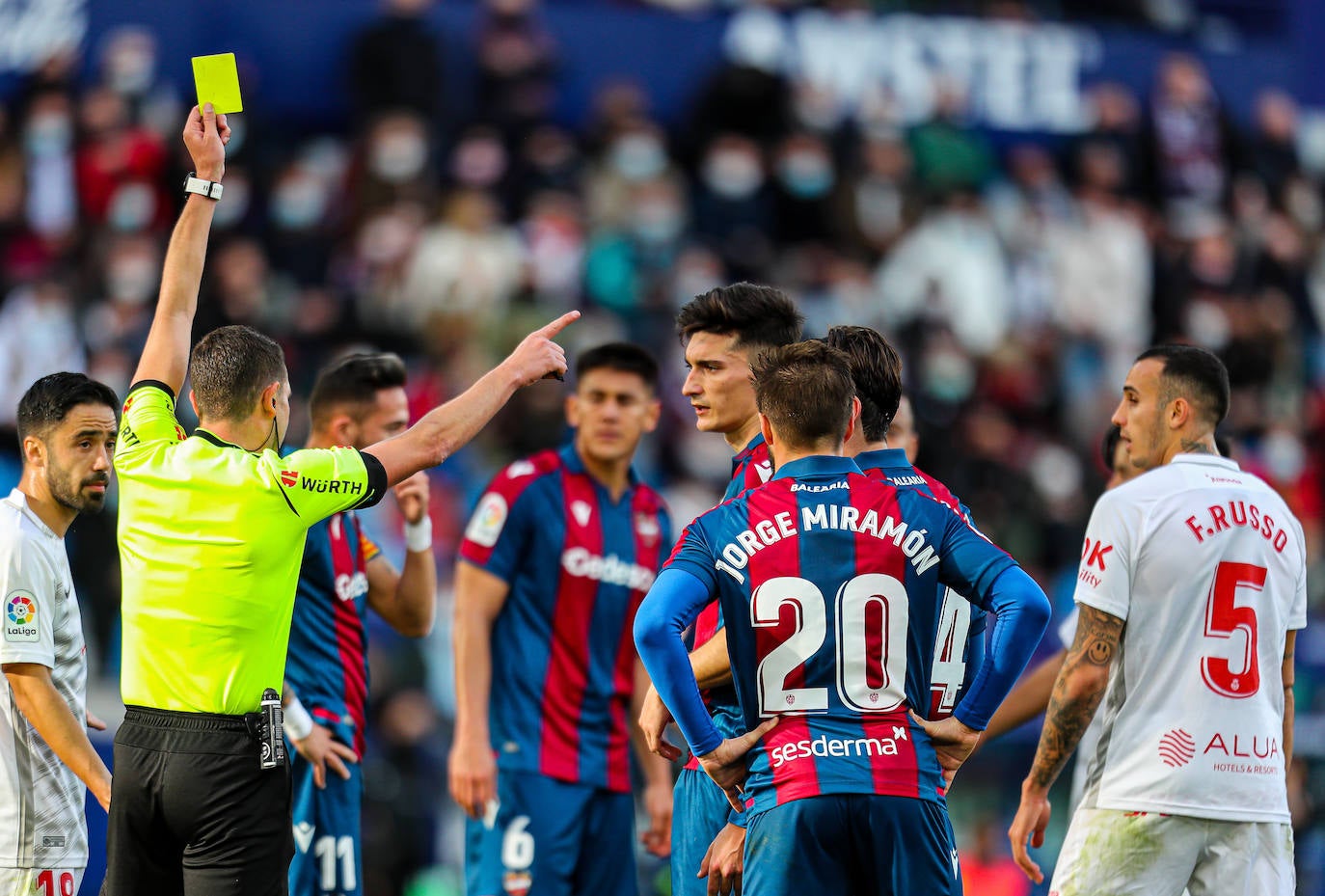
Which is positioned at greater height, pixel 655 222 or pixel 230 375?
pixel 655 222

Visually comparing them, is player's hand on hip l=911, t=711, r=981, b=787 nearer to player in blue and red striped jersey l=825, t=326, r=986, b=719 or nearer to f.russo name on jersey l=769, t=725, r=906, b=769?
f.russo name on jersey l=769, t=725, r=906, b=769

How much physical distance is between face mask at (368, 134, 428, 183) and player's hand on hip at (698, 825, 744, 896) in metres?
9.68

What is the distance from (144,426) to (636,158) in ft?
33.8

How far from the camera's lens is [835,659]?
4527mm

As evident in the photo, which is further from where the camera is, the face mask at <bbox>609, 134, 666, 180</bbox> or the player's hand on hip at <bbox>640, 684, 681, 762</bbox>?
the face mask at <bbox>609, 134, 666, 180</bbox>

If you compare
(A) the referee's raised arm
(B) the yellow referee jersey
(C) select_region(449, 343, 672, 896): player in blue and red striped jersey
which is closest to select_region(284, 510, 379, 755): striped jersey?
(C) select_region(449, 343, 672, 896): player in blue and red striped jersey

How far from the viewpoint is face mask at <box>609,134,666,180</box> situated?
48.1ft

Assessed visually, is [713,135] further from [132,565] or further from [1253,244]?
[132,565]

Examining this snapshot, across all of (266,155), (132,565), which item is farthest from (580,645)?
(266,155)

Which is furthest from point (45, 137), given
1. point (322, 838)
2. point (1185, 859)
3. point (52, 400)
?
Result: point (1185, 859)

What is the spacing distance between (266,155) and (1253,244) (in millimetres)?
10234

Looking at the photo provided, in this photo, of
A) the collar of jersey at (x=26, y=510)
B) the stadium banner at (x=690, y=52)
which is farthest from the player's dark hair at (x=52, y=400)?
the stadium banner at (x=690, y=52)

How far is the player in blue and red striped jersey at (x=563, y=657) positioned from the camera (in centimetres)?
677

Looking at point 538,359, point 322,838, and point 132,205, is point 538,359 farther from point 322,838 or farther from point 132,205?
point 132,205
